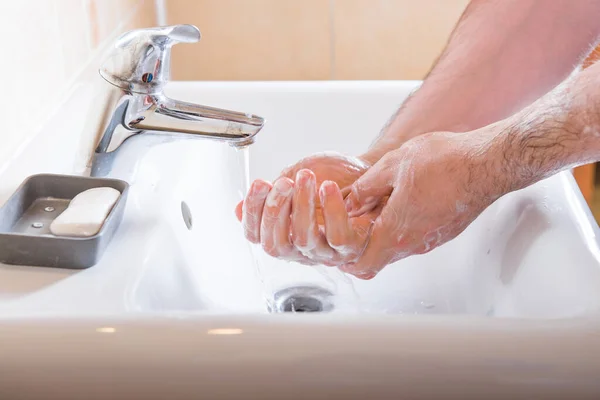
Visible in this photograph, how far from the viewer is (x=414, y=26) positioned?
1223 millimetres

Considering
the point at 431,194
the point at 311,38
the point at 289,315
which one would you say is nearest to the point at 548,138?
the point at 431,194

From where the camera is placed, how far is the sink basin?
0.39 m

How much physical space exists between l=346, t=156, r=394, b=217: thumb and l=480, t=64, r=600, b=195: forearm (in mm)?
92

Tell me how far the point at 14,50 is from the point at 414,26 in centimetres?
78

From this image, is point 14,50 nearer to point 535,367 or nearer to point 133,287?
point 133,287

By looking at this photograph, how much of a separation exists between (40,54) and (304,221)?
286mm

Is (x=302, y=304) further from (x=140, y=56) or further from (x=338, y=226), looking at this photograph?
(x=140, y=56)

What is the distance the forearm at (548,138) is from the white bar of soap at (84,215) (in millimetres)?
271

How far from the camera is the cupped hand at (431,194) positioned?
54 centimetres

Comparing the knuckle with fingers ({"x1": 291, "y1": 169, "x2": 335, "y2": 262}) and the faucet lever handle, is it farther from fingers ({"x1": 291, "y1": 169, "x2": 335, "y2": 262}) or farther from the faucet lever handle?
the faucet lever handle

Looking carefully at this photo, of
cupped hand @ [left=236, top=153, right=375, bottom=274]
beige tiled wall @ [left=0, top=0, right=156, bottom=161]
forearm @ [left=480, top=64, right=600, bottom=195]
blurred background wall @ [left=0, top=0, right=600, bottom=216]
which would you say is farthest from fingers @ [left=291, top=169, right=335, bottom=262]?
blurred background wall @ [left=0, top=0, right=600, bottom=216]

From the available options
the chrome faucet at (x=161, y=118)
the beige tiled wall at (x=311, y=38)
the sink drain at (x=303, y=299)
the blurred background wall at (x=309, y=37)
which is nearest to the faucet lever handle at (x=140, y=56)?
the chrome faucet at (x=161, y=118)

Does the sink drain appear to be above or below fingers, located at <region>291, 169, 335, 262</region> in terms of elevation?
below

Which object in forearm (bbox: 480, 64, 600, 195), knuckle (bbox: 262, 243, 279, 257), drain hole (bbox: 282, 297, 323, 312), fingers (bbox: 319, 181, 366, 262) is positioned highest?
forearm (bbox: 480, 64, 600, 195)
